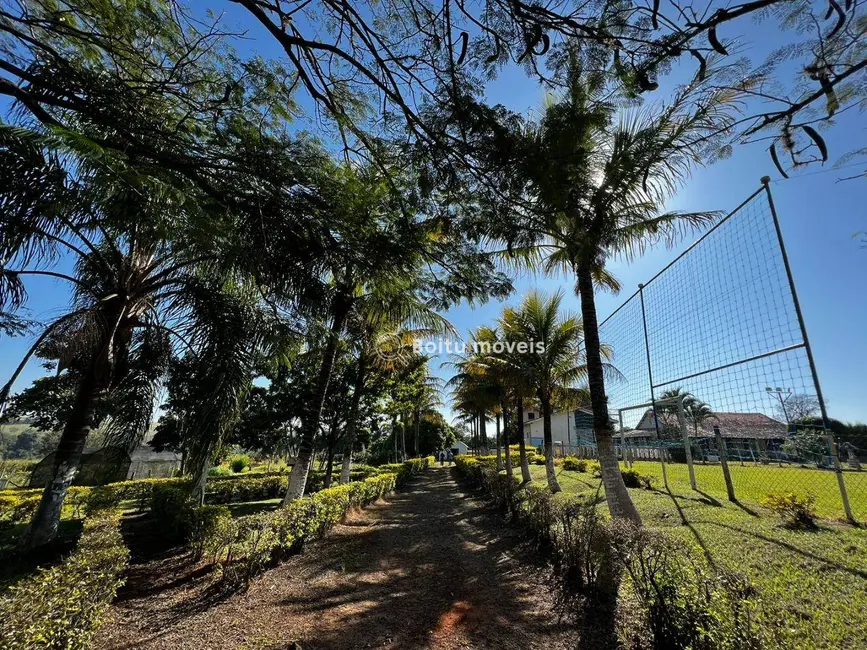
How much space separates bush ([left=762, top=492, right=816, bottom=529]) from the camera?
6.56m

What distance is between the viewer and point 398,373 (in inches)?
633

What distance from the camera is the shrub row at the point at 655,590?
237cm

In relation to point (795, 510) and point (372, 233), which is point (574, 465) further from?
point (372, 233)

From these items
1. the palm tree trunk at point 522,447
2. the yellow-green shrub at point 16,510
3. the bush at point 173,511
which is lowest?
the yellow-green shrub at point 16,510

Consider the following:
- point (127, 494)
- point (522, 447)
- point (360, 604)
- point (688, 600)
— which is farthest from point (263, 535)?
point (522, 447)

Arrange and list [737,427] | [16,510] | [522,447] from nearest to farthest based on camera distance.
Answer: [16,510], [522,447], [737,427]

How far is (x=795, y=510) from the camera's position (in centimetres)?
668

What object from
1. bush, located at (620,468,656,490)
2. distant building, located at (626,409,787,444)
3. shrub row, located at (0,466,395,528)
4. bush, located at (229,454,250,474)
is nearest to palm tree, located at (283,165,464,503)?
shrub row, located at (0,466,395,528)

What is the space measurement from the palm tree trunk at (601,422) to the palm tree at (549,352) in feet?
18.5

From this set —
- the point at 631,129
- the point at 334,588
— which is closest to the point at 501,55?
the point at 631,129

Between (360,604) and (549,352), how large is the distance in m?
9.98

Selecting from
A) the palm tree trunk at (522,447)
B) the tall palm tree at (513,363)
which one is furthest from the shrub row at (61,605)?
the palm tree trunk at (522,447)

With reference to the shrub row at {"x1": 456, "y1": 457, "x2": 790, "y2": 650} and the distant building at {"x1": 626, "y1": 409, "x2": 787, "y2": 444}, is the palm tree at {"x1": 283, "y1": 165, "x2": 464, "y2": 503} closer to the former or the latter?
the shrub row at {"x1": 456, "y1": 457, "x2": 790, "y2": 650}

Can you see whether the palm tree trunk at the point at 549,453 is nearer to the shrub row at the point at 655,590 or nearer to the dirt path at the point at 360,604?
the dirt path at the point at 360,604
